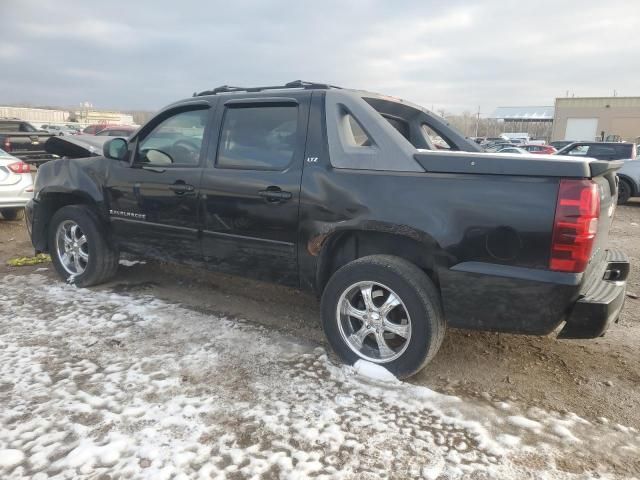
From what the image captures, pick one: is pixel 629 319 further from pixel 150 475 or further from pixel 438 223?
pixel 150 475

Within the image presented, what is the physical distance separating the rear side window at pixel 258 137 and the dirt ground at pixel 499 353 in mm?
1336

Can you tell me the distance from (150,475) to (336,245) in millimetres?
1794

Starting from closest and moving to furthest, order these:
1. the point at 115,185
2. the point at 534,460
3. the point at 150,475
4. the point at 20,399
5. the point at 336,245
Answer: the point at 150,475
the point at 534,460
the point at 20,399
the point at 336,245
the point at 115,185

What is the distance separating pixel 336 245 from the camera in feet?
11.0

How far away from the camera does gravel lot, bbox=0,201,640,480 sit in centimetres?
230

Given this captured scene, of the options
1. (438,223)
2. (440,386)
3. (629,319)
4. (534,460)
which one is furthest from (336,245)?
(629,319)

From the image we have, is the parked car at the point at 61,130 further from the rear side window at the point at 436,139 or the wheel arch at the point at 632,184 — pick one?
the wheel arch at the point at 632,184

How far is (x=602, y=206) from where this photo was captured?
2773 mm

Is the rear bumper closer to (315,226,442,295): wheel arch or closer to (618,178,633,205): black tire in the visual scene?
(315,226,442,295): wheel arch

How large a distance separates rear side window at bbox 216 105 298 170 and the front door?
24 cm

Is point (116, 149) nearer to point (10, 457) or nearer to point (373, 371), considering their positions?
point (10, 457)

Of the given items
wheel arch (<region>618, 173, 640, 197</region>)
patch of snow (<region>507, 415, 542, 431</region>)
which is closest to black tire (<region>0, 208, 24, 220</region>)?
patch of snow (<region>507, 415, 542, 431</region>)

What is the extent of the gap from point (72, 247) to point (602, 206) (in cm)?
456

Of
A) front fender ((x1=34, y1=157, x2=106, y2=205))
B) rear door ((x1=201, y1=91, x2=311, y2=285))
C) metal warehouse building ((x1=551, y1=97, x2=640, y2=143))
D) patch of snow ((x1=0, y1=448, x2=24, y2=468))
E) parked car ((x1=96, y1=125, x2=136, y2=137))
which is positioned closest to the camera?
patch of snow ((x1=0, y1=448, x2=24, y2=468))
